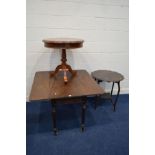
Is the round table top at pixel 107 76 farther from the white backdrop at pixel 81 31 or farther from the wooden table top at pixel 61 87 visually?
the white backdrop at pixel 81 31

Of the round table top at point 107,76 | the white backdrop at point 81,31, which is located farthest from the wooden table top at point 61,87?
the white backdrop at point 81,31

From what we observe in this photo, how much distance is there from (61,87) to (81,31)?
124 centimetres

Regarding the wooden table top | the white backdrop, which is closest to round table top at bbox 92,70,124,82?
the wooden table top

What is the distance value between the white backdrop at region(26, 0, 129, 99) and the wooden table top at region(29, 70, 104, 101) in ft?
1.51

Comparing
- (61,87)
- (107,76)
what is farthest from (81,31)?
(61,87)

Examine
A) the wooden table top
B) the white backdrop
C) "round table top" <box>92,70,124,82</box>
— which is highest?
the white backdrop

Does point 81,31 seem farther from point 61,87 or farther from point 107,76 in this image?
point 61,87

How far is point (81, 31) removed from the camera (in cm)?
310

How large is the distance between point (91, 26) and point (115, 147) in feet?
6.47

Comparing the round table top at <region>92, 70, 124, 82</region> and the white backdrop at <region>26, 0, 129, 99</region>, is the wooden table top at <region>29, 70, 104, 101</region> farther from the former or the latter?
the white backdrop at <region>26, 0, 129, 99</region>

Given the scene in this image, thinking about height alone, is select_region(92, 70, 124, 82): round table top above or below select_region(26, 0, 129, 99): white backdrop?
below

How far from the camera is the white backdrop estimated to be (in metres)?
2.92

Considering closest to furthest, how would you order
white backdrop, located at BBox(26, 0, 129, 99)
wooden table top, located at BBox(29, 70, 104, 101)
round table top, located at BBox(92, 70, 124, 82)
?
wooden table top, located at BBox(29, 70, 104, 101)
round table top, located at BBox(92, 70, 124, 82)
white backdrop, located at BBox(26, 0, 129, 99)
